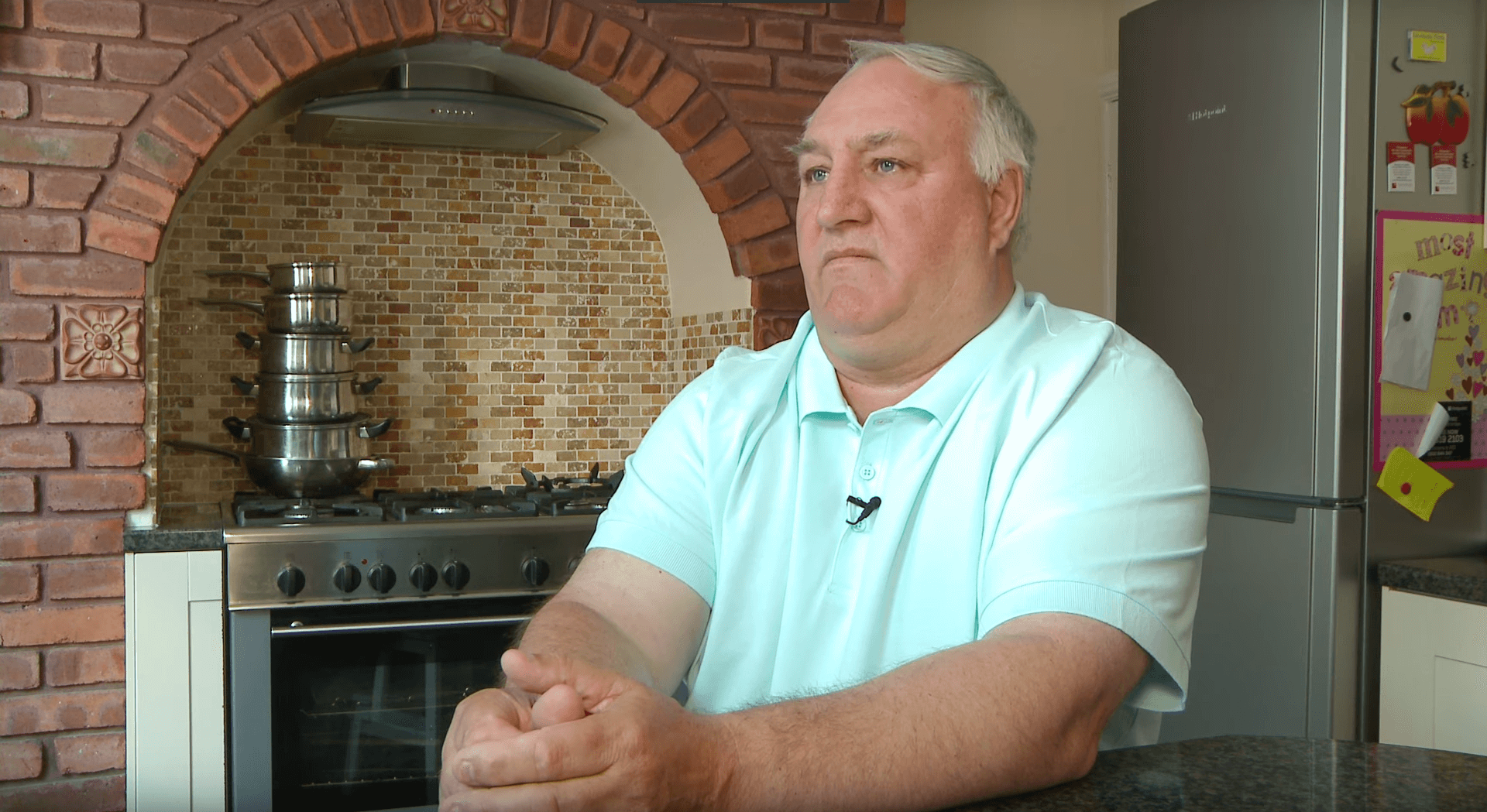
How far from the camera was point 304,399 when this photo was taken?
9.39ft

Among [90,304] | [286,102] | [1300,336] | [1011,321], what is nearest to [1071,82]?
[1300,336]

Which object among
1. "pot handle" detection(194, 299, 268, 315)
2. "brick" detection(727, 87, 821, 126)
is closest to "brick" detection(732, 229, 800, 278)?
"brick" detection(727, 87, 821, 126)

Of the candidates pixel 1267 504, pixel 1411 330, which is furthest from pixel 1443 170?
pixel 1267 504

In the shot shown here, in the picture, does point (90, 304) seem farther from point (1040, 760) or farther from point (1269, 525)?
point (1269, 525)

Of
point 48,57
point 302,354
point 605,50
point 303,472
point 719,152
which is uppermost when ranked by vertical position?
point 605,50

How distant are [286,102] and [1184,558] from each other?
245cm

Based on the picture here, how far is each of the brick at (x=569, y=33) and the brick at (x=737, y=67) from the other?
262 mm

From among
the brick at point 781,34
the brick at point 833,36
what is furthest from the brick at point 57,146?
the brick at point 833,36

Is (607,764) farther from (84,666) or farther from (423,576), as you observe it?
(84,666)

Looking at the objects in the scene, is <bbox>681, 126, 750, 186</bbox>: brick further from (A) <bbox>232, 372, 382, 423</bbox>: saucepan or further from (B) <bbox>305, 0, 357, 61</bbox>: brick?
(A) <bbox>232, 372, 382, 423</bbox>: saucepan

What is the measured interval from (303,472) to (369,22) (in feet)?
3.30

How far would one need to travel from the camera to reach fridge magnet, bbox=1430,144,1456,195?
2389 millimetres

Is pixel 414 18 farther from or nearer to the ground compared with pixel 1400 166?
farther from the ground

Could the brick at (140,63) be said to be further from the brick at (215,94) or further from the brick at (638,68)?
the brick at (638,68)
